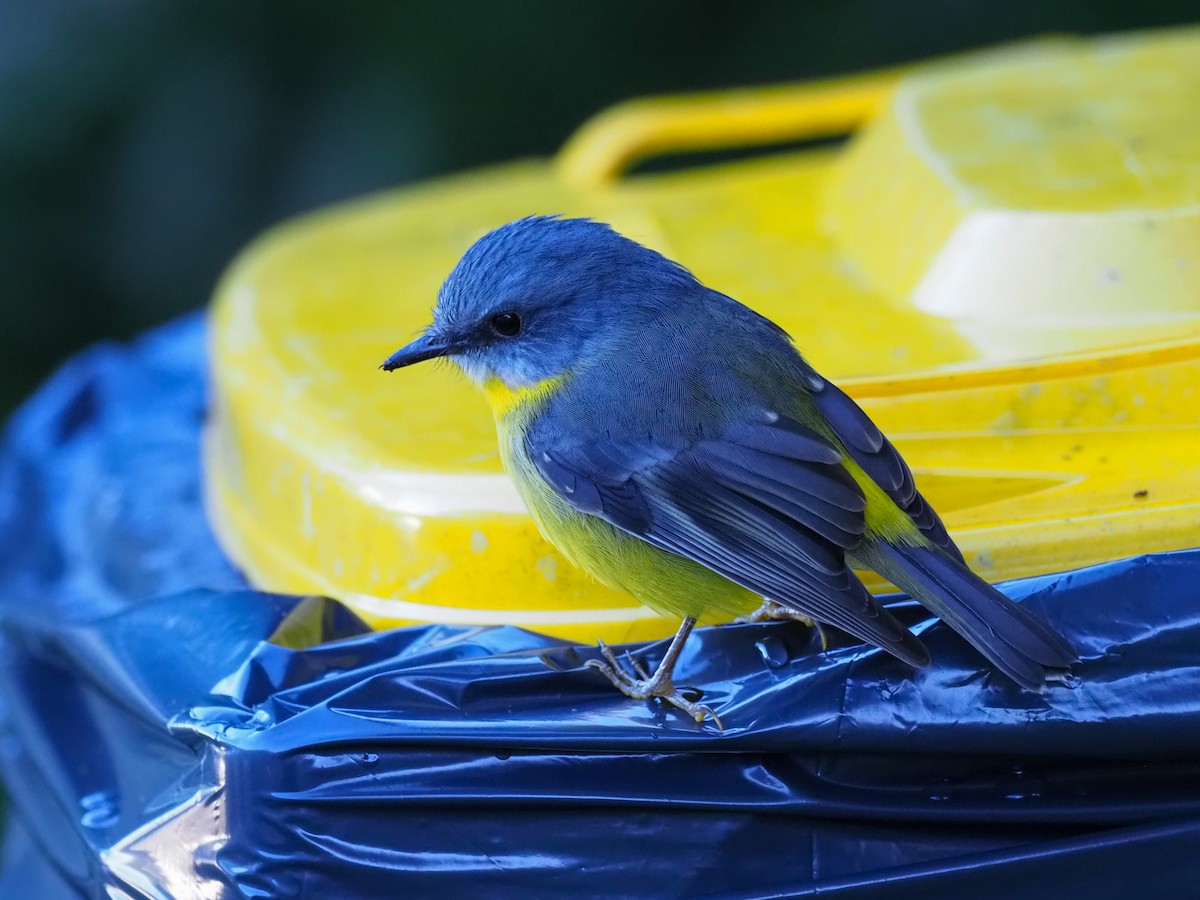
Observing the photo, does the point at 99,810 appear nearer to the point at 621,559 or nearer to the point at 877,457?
the point at 621,559

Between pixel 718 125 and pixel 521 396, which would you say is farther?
pixel 718 125

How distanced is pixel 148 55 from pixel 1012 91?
4.02 m

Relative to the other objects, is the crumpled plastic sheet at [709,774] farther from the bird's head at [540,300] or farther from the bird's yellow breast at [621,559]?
the bird's head at [540,300]

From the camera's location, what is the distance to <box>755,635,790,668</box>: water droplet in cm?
193

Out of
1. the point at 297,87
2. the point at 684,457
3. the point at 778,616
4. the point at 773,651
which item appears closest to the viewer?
the point at 773,651

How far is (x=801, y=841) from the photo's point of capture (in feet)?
6.07

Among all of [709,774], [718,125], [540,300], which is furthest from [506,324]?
[718,125]

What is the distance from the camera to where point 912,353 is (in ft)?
7.41

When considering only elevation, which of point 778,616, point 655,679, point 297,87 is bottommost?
point 778,616

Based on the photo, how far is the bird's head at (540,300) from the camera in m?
2.23

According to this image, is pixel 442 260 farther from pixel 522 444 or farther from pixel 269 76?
pixel 269 76

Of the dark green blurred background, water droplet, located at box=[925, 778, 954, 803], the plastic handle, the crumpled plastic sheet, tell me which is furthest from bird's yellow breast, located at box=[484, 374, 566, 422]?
the dark green blurred background

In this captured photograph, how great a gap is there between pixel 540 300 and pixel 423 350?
8.5 inches

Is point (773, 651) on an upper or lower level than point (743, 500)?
lower
